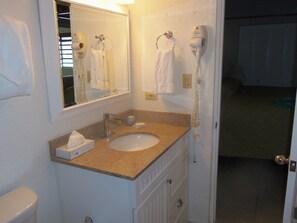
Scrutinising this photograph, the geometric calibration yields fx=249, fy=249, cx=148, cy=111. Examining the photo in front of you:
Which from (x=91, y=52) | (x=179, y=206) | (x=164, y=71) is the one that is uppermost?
(x=91, y=52)

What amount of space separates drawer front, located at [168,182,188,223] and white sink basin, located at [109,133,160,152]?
0.43m

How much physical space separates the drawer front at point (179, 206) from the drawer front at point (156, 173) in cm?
29

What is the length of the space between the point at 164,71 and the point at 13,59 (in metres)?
1.10

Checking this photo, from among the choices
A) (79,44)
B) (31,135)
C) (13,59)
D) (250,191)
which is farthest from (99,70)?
(250,191)

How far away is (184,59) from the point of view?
1914 mm

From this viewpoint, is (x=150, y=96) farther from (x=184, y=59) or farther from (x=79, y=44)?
(x=79, y=44)

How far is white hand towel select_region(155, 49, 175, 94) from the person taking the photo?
1.87m

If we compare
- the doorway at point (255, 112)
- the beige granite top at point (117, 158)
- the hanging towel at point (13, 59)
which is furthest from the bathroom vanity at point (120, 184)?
the doorway at point (255, 112)

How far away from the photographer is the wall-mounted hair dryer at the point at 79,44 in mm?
1574

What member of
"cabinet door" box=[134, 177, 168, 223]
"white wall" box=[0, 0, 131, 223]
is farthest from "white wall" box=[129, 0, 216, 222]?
"white wall" box=[0, 0, 131, 223]

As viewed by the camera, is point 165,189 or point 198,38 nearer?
point 165,189

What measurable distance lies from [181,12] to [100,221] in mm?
1510

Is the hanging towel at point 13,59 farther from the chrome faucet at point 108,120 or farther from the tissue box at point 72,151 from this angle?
the chrome faucet at point 108,120

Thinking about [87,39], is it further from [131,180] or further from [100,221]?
[100,221]
